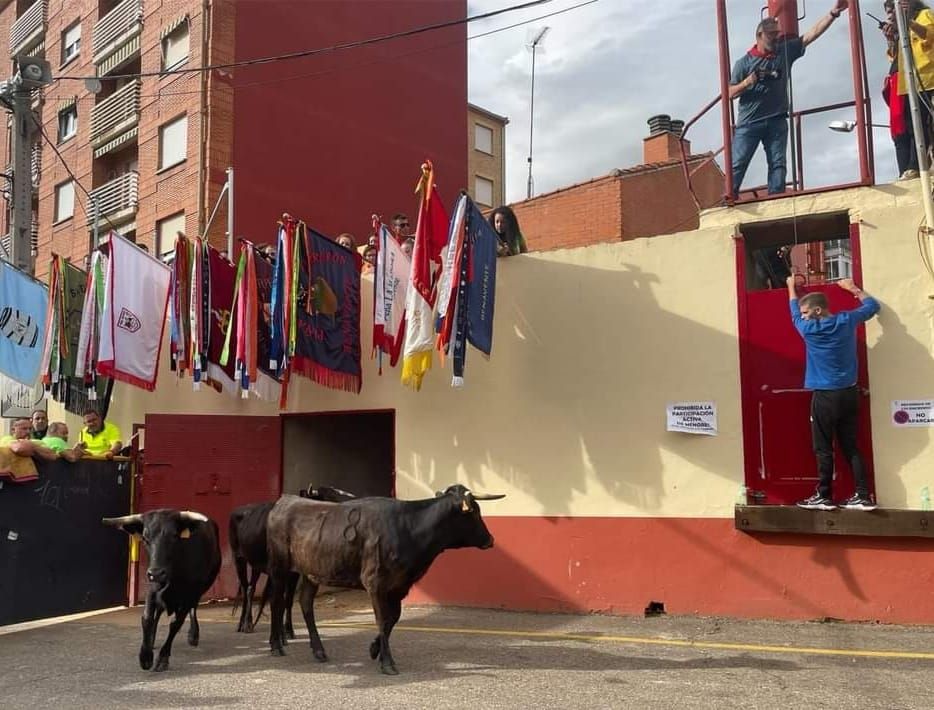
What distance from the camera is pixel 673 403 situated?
29.4 feet

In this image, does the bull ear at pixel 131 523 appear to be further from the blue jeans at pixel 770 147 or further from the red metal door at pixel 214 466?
the blue jeans at pixel 770 147

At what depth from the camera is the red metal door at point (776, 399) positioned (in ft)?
27.6

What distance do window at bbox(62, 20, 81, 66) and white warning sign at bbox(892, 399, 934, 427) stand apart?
26.6 m

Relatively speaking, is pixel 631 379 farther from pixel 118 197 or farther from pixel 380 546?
pixel 118 197

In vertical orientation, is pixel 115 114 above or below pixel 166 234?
above

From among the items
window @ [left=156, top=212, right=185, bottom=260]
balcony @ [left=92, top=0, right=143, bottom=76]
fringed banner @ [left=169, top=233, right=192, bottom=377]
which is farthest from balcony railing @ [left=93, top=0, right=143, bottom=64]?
fringed banner @ [left=169, top=233, right=192, bottom=377]

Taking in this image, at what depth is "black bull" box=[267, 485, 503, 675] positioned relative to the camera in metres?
7.05

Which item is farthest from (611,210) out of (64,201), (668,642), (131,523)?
(64,201)

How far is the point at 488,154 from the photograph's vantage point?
133 feet

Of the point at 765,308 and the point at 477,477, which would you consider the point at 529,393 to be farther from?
the point at 765,308

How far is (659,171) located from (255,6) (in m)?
10.8

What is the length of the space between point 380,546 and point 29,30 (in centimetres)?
2929

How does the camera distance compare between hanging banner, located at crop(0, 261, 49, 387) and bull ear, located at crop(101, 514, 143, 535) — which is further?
hanging banner, located at crop(0, 261, 49, 387)

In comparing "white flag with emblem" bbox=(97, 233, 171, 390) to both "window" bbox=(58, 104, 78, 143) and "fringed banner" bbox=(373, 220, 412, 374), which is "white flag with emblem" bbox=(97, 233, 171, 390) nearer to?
"fringed banner" bbox=(373, 220, 412, 374)
